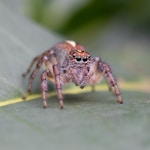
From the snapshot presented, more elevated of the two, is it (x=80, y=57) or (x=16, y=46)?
(x=16, y=46)

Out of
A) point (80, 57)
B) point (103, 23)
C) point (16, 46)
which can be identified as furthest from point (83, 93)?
point (103, 23)

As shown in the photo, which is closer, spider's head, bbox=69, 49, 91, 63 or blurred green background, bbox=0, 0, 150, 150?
blurred green background, bbox=0, 0, 150, 150

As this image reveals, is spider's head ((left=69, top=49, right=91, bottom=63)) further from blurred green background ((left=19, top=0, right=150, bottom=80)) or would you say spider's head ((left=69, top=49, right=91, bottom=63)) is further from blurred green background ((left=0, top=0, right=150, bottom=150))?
blurred green background ((left=19, top=0, right=150, bottom=80))

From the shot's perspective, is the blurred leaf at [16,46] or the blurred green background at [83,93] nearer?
the blurred green background at [83,93]

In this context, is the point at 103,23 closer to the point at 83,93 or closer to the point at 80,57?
the point at 83,93

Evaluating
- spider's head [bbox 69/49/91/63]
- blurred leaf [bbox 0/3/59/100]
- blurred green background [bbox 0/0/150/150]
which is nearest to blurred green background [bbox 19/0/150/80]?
blurred green background [bbox 0/0/150/150]

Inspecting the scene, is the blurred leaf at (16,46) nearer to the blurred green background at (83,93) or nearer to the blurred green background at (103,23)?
the blurred green background at (83,93)

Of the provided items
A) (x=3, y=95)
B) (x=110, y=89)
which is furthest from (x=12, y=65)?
(x=110, y=89)

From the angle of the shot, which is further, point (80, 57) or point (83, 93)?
point (83, 93)

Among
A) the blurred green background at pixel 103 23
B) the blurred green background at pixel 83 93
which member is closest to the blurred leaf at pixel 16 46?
the blurred green background at pixel 83 93

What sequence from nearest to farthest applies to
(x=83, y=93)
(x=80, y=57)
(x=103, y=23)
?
1. (x=80, y=57)
2. (x=83, y=93)
3. (x=103, y=23)
